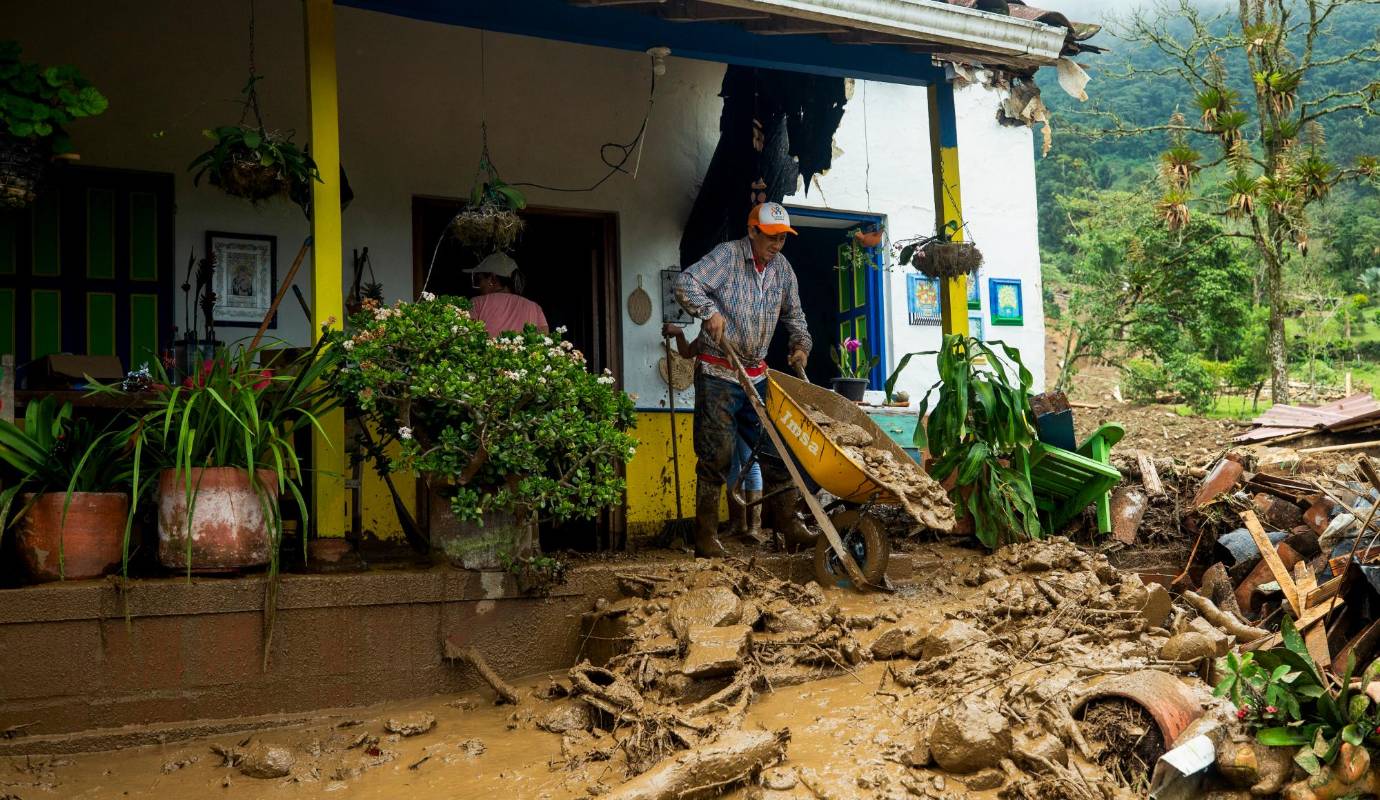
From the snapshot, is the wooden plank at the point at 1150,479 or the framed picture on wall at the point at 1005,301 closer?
the wooden plank at the point at 1150,479

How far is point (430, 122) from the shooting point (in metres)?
7.86

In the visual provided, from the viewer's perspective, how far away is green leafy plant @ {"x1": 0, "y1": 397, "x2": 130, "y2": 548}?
4.52 m

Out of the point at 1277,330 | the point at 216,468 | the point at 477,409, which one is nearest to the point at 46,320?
the point at 216,468

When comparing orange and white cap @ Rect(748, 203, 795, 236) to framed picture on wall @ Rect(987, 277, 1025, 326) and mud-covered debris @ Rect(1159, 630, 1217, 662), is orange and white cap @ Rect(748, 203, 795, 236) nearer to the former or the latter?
mud-covered debris @ Rect(1159, 630, 1217, 662)

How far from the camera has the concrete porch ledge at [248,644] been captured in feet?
14.1

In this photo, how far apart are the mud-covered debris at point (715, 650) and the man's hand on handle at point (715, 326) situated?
6.12 ft

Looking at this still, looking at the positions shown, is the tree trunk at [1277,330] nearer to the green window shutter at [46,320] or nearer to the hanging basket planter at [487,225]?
the hanging basket planter at [487,225]

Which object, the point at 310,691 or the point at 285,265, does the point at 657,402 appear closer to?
the point at 285,265

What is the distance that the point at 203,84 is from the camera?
7.14 meters

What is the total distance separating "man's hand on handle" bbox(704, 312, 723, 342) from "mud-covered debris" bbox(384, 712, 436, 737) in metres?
2.56

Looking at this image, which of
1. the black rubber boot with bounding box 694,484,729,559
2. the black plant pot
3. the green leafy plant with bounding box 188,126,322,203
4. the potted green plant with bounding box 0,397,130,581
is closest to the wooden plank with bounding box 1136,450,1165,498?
the black plant pot

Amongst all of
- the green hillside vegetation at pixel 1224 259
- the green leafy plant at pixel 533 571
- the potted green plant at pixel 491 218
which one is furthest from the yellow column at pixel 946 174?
the green hillside vegetation at pixel 1224 259

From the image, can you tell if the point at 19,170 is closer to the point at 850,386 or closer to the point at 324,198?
the point at 324,198

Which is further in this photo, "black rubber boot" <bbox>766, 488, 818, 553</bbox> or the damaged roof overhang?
"black rubber boot" <bbox>766, 488, 818, 553</bbox>
